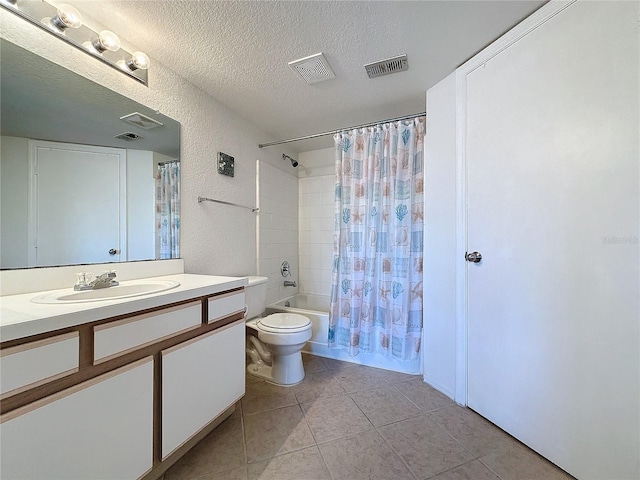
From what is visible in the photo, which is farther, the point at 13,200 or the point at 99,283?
A: the point at 99,283

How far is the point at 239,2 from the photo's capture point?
1.17 m

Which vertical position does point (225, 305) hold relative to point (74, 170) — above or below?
below

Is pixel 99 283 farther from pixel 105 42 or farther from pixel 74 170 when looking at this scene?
pixel 105 42

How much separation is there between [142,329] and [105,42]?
1390 millimetres

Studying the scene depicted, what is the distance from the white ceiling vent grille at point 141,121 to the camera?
1405 millimetres

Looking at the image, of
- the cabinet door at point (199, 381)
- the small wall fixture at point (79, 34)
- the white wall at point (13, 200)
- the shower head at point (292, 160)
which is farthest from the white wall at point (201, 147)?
the cabinet door at point (199, 381)

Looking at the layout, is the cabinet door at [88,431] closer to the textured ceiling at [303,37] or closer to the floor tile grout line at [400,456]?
the floor tile grout line at [400,456]

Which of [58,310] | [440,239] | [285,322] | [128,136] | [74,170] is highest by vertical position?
[128,136]

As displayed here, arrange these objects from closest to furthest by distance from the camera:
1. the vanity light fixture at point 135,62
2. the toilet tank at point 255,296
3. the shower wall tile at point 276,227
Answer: the vanity light fixture at point 135,62, the toilet tank at point 255,296, the shower wall tile at point 276,227

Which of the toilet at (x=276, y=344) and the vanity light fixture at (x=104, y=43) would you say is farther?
the toilet at (x=276, y=344)

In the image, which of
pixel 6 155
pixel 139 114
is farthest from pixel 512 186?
pixel 6 155

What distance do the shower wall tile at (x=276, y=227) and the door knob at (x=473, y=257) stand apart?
179cm

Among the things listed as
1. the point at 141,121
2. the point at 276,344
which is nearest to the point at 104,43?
the point at 141,121

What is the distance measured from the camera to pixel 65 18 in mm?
1068
